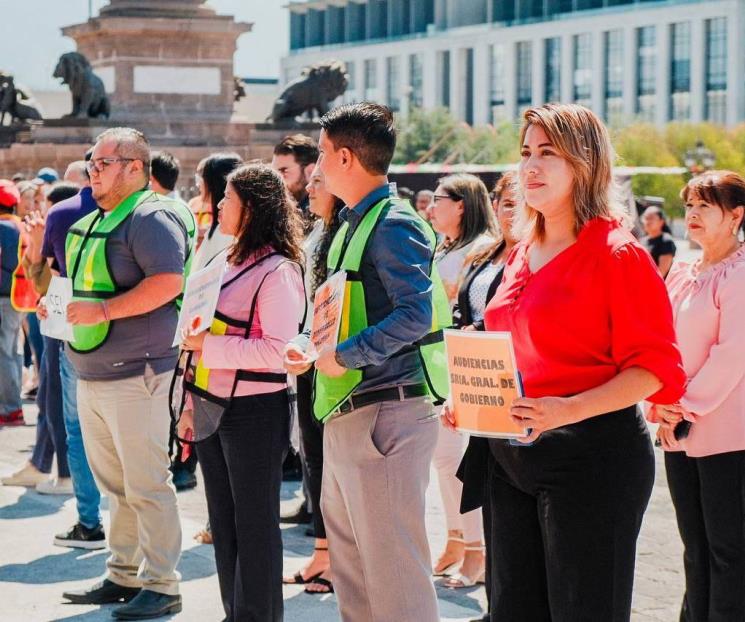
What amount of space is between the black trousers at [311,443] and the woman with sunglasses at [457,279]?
59 cm

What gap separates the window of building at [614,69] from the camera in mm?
111438

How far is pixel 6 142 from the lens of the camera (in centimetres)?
2181

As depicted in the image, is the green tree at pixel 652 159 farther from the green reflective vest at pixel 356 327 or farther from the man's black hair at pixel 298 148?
the green reflective vest at pixel 356 327

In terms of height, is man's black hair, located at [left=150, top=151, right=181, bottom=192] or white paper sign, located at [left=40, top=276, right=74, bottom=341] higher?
man's black hair, located at [left=150, top=151, right=181, bottom=192]

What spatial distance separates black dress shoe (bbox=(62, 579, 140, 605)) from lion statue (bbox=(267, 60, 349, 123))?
50.0 ft

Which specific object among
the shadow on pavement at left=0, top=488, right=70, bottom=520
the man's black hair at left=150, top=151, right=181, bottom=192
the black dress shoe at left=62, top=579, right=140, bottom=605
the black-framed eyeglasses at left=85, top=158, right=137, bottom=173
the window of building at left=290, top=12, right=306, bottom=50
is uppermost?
the window of building at left=290, top=12, right=306, bottom=50

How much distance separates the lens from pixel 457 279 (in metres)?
7.84

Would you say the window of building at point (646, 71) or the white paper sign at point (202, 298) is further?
the window of building at point (646, 71)

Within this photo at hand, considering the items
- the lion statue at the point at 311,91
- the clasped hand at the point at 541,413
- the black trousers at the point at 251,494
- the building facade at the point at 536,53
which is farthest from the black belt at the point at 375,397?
the building facade at the point at 536,53

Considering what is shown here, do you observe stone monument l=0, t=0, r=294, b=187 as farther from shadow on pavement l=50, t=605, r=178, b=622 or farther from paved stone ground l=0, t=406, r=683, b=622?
shadow on pavement l=50, t=605, r=178, b=622

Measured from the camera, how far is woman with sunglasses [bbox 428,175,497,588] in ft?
24.0

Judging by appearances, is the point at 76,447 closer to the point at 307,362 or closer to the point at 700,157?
the point at 307,362

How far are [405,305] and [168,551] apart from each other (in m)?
2.46

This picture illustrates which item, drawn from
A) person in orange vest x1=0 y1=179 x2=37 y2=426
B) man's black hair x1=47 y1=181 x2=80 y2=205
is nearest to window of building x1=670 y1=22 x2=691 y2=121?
person in orange vest x1=0 y1=179 x2=37 y2=426
